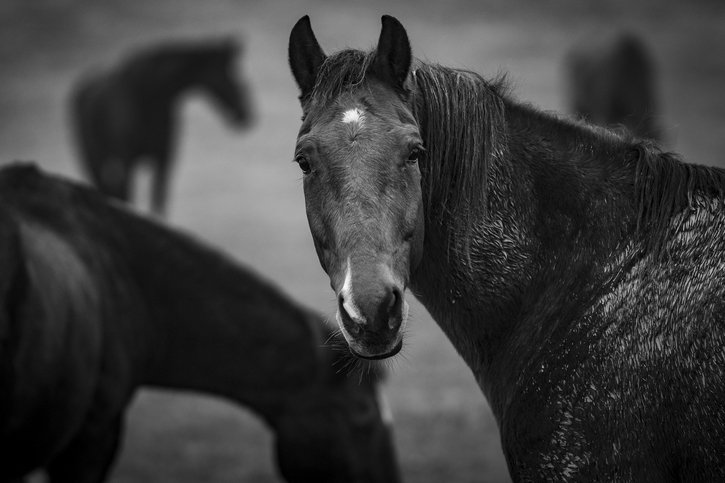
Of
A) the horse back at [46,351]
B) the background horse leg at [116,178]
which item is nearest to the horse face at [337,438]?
the horse back at [46,351]

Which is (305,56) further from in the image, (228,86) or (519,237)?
(228,86)

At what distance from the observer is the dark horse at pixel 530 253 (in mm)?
2260

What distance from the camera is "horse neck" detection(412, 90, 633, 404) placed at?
260cm

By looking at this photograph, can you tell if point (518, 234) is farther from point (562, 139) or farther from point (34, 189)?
point (34, 189)

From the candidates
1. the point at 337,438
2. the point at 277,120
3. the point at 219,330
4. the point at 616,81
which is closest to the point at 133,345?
the point at 219,330

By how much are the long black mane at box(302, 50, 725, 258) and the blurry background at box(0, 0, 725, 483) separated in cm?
23

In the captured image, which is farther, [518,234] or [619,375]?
[518,234]

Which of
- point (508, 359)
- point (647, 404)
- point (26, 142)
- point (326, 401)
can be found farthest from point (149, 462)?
point (26, 142)

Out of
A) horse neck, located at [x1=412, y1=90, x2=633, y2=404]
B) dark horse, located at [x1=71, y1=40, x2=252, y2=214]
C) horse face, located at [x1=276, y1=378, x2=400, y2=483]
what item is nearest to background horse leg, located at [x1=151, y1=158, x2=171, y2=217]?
dark horse, located at [x1=71, y1=40, x2=252, y2=214]

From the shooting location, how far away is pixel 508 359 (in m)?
2.60

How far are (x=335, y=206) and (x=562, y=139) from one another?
929mm

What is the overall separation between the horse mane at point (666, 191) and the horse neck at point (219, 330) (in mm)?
2509

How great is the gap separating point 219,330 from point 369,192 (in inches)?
107

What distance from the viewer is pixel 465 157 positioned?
8.47ft
